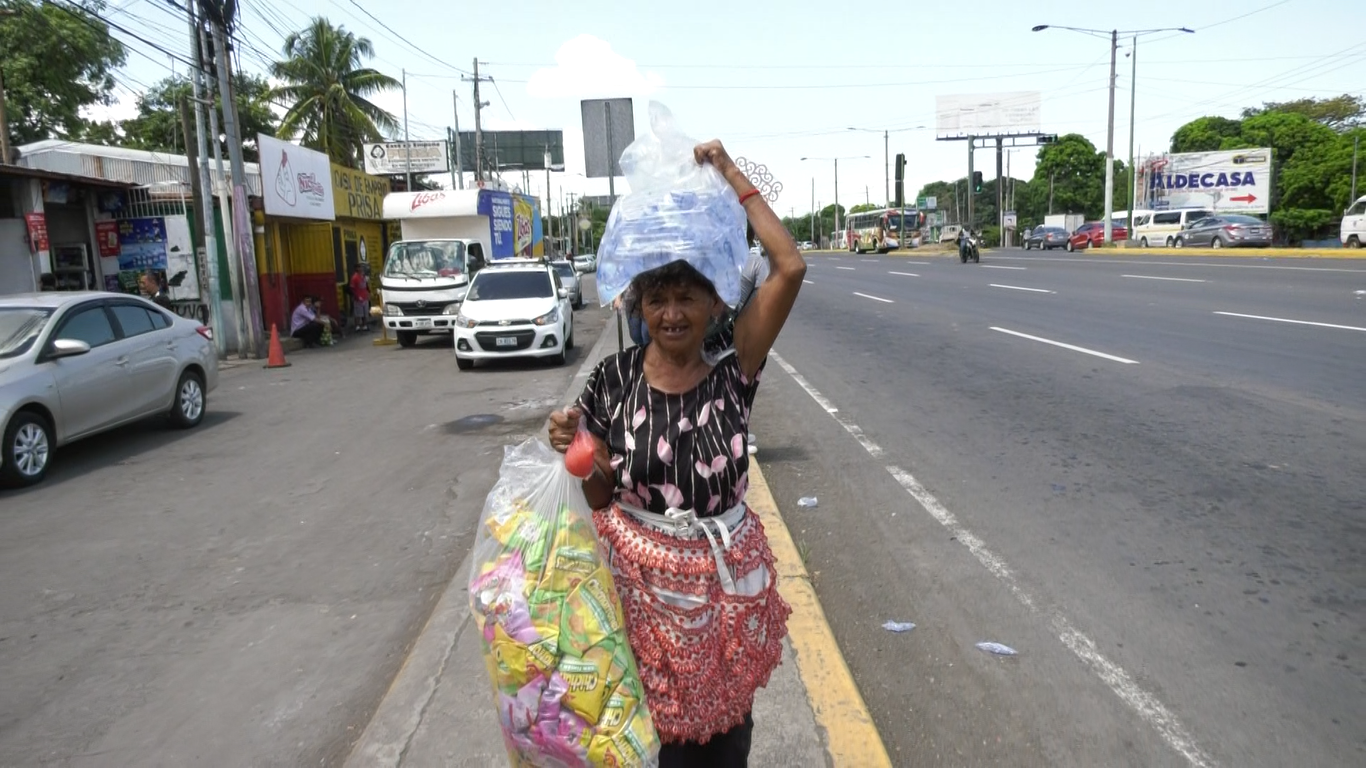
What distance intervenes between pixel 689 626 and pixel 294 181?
20277 millimetres

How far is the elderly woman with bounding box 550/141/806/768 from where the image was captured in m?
2.14

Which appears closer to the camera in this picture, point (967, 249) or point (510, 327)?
point (510, 327)

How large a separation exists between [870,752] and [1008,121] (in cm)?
7337

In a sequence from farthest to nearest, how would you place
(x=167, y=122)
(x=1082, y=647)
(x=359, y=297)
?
(x=167, y=122) → (x=359, y=297) → (x=1082, y=647)

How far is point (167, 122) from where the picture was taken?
41938mm

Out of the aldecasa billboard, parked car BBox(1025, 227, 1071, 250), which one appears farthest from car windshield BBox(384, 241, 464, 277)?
the aldecasa billboard

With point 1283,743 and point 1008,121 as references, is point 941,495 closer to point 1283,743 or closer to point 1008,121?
point 1283,743

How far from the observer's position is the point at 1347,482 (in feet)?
18.9

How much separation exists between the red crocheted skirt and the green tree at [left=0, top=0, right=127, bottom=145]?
3119 centimetres

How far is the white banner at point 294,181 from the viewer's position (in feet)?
60.8

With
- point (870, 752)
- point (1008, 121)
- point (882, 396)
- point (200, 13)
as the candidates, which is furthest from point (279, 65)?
point (1008, 121)

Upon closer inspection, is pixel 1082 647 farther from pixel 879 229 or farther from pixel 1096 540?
pixel 879 229

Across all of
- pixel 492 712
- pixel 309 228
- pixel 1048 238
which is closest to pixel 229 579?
Result: pixel 492 712

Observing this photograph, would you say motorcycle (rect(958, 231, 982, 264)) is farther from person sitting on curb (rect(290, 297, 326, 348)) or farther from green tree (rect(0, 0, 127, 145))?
green tree (rect(0, 0, 127, 145))
